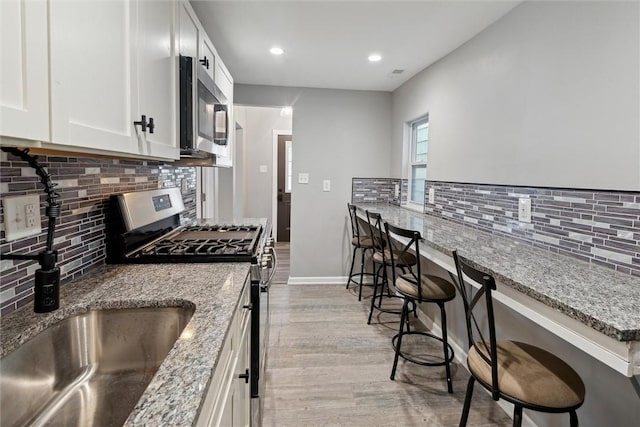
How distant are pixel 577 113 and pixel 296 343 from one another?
2185 mm

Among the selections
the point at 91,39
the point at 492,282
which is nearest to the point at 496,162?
Answer: the point at 492,282

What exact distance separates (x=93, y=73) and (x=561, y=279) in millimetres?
1594

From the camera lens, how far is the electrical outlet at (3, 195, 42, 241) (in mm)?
958

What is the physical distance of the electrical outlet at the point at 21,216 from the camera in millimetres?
958

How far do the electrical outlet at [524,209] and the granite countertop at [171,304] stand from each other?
1472 mm

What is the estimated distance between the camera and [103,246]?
59.2 inches

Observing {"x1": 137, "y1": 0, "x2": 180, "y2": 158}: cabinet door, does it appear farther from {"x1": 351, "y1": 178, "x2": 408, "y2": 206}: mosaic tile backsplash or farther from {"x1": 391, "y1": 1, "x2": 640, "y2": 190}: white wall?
{"x1": 351, "y1": 178, "x2": 408, "y2": 206}: mosaic tile backsplash

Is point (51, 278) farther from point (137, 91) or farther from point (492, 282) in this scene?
point (492, 282)

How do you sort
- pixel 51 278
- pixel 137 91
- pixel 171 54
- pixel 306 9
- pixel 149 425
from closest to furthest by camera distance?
pixel 149 425 < pixel 51 278 < pixel 137 91 < pixel 171 54 < pixel 306 9

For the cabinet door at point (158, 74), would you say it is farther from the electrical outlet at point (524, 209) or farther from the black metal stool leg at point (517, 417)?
the electrical outlet at point (524, 209)

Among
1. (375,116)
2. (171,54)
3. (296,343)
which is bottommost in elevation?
(296,343)

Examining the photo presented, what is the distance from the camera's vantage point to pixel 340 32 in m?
2.46

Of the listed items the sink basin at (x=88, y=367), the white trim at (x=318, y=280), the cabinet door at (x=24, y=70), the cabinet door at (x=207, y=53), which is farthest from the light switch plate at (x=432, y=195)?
the cabinet door at (x=24, y=70)

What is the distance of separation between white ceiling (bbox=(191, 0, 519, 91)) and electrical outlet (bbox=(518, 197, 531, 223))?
1086mm
